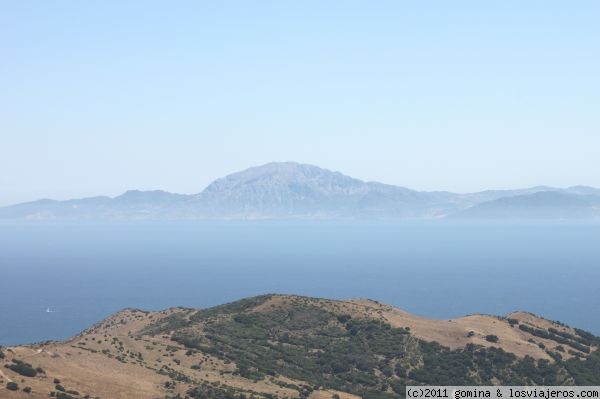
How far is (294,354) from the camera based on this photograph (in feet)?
281

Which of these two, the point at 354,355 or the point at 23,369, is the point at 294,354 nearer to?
the point at 354,355

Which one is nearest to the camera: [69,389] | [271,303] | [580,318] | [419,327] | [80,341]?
[69,389]

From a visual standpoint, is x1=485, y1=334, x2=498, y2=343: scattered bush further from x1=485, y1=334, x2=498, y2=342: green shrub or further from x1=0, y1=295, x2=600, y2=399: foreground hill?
x1=0, y1=295, x2=600, y2=399: foreground hill

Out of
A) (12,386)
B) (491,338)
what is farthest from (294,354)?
(12,386)

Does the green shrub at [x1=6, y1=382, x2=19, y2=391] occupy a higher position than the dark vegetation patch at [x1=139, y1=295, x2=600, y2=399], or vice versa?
the green shrub at [x1=6, y1=382, x2=19, y2=391]

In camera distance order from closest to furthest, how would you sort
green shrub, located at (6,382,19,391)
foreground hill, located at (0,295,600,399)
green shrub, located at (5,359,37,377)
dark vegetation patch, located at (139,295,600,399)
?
green shrub, located at (6,382,19,391) < green shrub, located at (5,359,37,377) < foreground hill, located at (0,295,600,399) < dark vegetation patch, located at (139,295,600,399)

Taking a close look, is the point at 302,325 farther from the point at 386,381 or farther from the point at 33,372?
the point at 33,372

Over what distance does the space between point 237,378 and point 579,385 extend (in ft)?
144

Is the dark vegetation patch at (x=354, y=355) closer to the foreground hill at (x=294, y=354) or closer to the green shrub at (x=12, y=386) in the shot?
the foreground hill at (x=294, y=354)

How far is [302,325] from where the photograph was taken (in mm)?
97375

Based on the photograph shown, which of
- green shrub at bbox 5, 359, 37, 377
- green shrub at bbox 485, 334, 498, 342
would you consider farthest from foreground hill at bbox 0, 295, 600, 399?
green shrub at bbox 485, 334, 498, 342

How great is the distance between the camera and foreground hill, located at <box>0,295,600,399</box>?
56375 mm

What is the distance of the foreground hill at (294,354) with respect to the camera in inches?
2219

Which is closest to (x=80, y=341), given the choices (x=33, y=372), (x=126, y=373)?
(x=126, y=373)
